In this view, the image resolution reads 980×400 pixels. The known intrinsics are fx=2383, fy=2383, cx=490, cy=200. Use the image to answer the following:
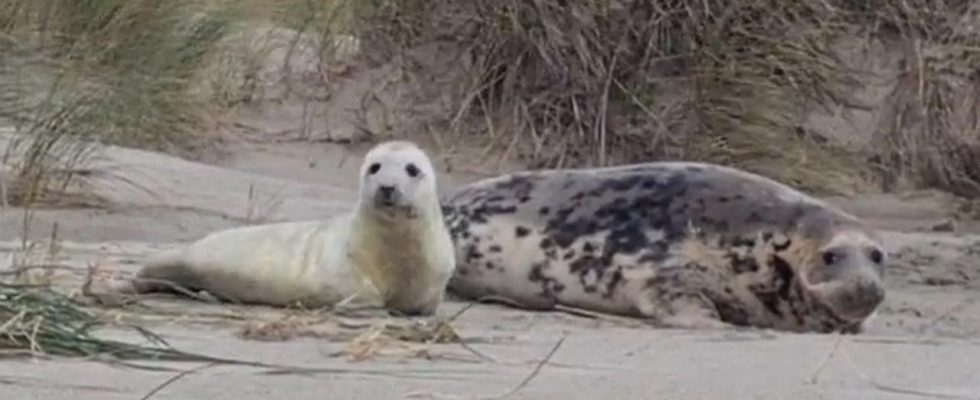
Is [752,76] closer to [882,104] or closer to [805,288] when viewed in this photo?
[882,104]

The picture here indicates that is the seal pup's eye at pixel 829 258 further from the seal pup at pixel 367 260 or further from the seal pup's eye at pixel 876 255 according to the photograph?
the seal pup at pixel 367 260

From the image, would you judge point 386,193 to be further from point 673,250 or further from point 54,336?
point 54,336

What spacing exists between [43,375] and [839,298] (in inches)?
105

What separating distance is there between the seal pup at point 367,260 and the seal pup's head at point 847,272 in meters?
0.97

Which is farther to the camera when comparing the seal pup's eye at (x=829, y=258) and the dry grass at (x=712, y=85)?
the dry grass at (x=712, y=85)

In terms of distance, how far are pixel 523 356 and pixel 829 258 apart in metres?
1.83

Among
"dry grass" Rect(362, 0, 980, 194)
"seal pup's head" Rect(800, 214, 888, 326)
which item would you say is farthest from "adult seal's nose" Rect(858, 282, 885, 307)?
"dry grass" Rect(362, 0, 980, 194)

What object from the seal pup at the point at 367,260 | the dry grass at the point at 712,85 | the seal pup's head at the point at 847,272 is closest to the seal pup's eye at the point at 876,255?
the seal pup's head at the point at 847,272

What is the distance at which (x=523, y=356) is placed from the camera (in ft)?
14.2

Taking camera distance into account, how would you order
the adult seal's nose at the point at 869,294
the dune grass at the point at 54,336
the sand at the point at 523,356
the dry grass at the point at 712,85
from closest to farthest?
the sand at the point at 523,356, the dune grass at the point at 54,336, the adult seal's nose at the point at 869,294, the dry grass at the point at 712,85

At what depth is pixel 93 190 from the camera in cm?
789

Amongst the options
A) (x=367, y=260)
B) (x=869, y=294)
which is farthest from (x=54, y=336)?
(x=869, y=294)

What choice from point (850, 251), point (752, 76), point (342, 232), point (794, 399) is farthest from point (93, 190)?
point (794, 399)

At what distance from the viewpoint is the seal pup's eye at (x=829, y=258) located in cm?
596
